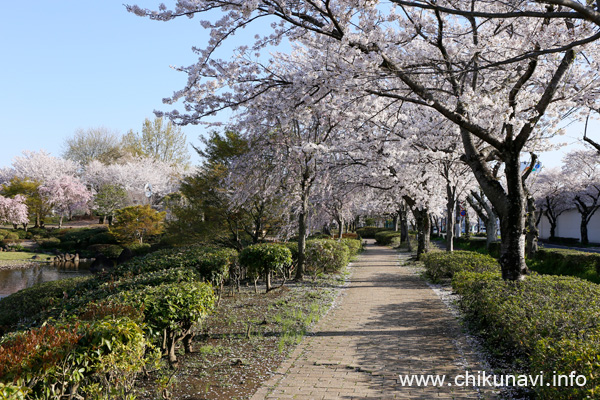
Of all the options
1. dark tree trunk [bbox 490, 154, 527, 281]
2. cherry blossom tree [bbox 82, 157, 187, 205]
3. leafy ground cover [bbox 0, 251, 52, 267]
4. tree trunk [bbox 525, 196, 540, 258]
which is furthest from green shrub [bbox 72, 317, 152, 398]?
cherry blossom tree [bbox 82, 157, 187, 205]

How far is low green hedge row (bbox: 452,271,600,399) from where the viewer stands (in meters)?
3.08

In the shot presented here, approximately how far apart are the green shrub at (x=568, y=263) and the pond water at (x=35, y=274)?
21143 millimetres

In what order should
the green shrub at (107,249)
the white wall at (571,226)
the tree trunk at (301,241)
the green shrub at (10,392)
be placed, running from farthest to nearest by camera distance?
1. the white wall at (571,226)
2. the green shrub at (107,249)
3. the tree trunk at (301,241)
4. the green shrub at (10,392)

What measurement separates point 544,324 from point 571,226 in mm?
42909

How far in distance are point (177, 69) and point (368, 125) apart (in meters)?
7.48

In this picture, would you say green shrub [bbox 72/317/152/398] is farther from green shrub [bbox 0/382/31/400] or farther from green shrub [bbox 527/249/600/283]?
green shrub [bbox 527/249/600/283]

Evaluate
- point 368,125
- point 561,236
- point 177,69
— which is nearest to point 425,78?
point 368,125

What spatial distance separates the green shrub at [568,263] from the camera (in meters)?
11.7

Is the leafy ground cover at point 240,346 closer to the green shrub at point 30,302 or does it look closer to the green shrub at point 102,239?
the green shrub at point 30,302

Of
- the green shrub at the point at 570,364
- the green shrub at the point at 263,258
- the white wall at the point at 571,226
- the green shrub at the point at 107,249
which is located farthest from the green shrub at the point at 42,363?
the white wall at the point at 571,226

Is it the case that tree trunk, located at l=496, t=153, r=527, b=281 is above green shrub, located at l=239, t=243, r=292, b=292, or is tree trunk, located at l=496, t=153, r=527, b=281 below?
above

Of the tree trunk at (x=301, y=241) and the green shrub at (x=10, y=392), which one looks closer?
the green shrub at (x=10, y=392)

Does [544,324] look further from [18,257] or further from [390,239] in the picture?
[18,257]

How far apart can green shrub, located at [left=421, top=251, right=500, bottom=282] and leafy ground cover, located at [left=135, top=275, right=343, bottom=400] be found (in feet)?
12.4
